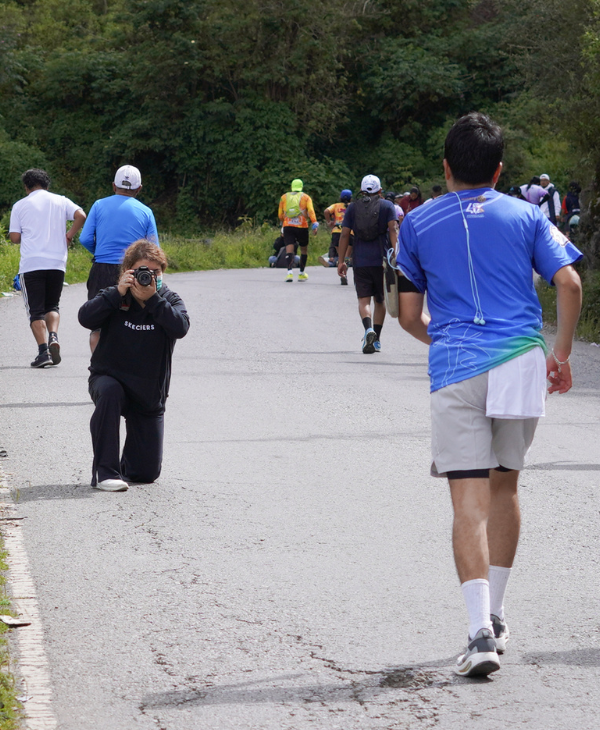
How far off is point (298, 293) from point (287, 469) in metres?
13.1

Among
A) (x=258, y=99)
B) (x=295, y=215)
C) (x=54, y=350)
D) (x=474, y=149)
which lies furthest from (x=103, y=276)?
(x=258, y=99)

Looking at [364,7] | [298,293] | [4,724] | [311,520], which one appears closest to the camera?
[4,724]

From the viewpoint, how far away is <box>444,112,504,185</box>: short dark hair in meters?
3.90

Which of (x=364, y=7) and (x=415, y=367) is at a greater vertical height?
(x=364, y=7)

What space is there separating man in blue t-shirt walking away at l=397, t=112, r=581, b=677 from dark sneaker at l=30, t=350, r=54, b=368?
775cm

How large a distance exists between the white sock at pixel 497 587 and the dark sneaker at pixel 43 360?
309 inches

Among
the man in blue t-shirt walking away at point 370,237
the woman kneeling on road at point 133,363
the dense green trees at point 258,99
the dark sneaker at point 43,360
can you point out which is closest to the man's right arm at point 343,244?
the man in blue t-shirt walking away at point 370,237

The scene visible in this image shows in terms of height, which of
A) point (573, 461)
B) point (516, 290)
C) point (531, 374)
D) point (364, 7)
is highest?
point (364, 7)

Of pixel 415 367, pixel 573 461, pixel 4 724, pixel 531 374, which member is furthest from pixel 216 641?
pixel 415 367

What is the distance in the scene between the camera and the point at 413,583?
192 inches

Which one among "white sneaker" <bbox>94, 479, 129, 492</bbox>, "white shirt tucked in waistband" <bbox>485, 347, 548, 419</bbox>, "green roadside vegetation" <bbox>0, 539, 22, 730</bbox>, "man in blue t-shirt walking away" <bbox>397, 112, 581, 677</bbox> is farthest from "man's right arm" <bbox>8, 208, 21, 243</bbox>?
"white shirt tucked in waistband" <bbox>485, 347, 548, 419</bbox>

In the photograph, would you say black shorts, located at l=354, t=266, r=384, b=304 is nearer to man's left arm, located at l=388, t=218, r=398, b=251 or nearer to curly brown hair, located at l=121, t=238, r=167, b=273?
man's left arm, located at l=388, t=218, r=398, b=251

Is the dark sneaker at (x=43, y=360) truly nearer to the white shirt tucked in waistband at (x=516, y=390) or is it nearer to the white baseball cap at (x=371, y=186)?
the white baseball cap at (x=371, y=186)

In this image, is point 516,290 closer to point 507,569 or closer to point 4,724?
point 507,569
